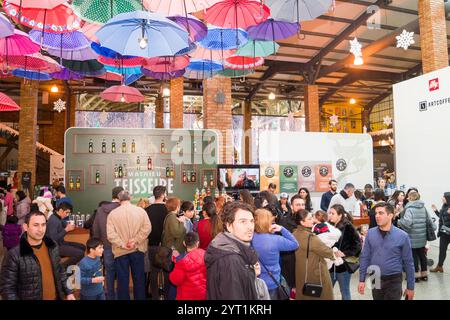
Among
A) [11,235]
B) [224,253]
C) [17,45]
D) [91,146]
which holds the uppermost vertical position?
[17,45]

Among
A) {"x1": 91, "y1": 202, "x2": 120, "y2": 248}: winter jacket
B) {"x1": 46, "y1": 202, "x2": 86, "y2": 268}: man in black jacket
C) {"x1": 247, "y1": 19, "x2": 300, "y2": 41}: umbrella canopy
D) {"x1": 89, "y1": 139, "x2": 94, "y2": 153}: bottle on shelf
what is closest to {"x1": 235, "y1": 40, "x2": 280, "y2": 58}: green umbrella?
{"x1": 247, "y1": 19, "x2": 300, "y2": 41}: umbrella canopy

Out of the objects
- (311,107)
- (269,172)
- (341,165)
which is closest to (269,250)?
(269,172)

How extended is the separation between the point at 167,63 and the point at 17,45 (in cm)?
229

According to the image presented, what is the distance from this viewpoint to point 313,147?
31.6ft

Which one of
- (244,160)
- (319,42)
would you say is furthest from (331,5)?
(244,160)

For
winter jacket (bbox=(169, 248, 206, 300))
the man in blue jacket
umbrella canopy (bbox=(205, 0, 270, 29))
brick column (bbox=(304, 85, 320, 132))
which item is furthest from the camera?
brick column (bbox=(304, 85, 320, 132))

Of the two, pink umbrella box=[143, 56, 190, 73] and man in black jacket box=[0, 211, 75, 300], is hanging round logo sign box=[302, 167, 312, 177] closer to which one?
pink umbrella box=[143, 56, 190, 73]

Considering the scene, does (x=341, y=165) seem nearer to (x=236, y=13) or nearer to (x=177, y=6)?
(x=236, y=13)

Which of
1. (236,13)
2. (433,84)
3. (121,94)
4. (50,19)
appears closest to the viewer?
(236,13)

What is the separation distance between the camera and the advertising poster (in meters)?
9.24

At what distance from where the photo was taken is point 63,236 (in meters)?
4.32

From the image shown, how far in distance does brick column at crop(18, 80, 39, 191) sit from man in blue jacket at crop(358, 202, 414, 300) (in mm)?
11180

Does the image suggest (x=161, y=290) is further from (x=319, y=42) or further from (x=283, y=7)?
(x=319, y=42)
